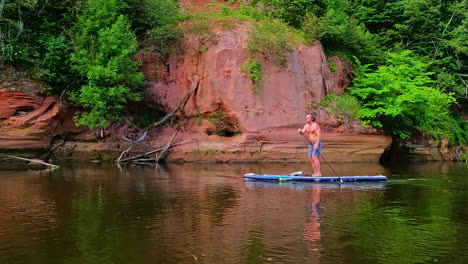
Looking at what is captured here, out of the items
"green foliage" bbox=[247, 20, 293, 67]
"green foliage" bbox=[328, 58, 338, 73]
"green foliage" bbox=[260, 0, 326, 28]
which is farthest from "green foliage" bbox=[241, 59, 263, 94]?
"green foliage" bbox=[328, 58, 338, 73]

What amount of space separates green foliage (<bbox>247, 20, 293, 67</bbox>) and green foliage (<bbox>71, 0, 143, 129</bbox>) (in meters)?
6.01

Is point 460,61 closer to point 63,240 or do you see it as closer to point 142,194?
point 142,194

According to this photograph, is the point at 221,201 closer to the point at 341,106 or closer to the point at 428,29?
the point at 341,106

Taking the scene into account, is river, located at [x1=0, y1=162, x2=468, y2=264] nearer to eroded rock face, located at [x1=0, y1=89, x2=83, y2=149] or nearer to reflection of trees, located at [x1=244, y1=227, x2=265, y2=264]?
reflection of trees, located at [x1=244, y1=227, x2=265, y2=264]

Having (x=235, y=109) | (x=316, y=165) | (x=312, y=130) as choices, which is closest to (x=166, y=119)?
(x=235, y=109)

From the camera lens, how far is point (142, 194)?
39.1ft

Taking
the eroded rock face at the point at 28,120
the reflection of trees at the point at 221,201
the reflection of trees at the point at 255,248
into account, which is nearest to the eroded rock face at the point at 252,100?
the eroded rock face at the point at 28,120

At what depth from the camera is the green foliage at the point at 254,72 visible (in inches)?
938

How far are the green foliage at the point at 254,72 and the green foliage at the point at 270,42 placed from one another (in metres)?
0.75

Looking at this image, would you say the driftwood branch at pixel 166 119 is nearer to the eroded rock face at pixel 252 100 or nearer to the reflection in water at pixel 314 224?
the eroded rock face at pixel 252 100

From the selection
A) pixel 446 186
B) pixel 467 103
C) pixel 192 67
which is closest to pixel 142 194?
pixel 446 186

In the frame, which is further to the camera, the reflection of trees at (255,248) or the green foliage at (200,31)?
the green foliage at (200,31)

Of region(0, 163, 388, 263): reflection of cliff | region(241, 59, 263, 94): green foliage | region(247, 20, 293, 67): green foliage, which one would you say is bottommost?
region(0, 163, 388, 263): reflection of cliff

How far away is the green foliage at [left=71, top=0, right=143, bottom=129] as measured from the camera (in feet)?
69.3
